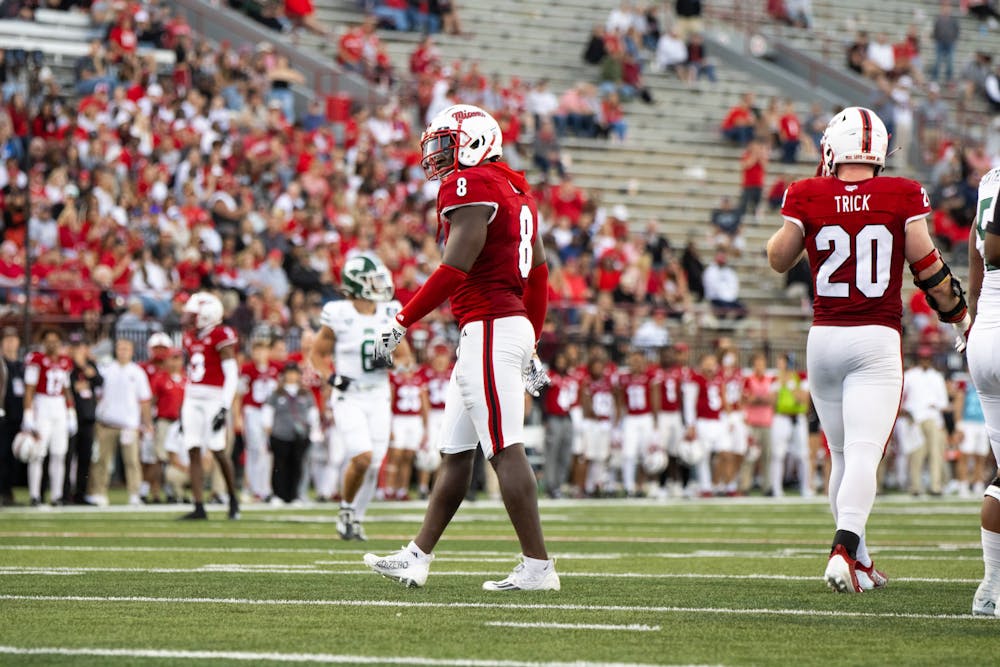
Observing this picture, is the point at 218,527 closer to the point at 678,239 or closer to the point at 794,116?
the point at 678,239

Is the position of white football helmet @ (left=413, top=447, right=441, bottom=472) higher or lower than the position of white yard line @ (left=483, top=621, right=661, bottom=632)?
higher

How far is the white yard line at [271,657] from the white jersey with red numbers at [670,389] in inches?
659

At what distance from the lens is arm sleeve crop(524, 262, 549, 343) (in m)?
8.05

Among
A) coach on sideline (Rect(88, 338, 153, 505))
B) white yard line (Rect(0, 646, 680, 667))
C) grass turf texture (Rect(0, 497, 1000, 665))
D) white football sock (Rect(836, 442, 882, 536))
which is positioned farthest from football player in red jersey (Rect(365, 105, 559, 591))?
coach on sideline (Rect(88, 338, 153, 505))

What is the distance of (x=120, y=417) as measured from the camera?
18703 millimetres

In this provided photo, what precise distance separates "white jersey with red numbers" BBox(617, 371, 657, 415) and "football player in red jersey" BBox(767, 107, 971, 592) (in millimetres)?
14272

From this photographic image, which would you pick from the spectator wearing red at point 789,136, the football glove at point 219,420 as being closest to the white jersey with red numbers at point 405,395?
the football glove at point 219,420

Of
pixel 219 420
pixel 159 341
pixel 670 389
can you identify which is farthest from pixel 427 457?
pixel 219 420

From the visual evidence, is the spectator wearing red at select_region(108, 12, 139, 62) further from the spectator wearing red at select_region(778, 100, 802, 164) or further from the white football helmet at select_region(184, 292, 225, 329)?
the spectator wearing red at select_region(778, 100, 802, 164)

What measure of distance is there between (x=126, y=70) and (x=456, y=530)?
477 inches

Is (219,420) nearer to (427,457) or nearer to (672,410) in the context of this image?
(427,457)

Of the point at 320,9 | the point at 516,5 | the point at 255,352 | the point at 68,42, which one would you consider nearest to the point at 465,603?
the point at 255,352

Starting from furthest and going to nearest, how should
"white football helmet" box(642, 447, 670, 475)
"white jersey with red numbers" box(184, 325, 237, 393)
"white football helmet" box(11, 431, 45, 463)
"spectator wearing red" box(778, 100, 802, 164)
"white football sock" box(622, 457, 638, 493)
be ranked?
"spectator wearing red" box(778, 100, 802, 164), "white football sock" box(622, 457, 638, 493), "white football helmet" box(642, 447, 670, 475), "white football helmet" box(11, 431, 45, 463), "white jersey with red numbers" box(184, 325, 237, 393)

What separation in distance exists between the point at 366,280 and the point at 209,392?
9.00 ft
